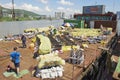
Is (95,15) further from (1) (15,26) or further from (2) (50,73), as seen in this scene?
→ (2) (50,73)

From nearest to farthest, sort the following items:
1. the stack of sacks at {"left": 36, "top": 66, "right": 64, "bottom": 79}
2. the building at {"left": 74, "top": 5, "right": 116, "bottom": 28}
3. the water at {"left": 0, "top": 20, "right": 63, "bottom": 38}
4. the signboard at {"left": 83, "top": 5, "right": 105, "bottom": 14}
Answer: the stack of sacks at {"left": 36, "top": 66, "right": 64, "bottom": 79}
the water at {"left": 0, "top": 20, "right": 63, "bottom": 38}
the building at {"left": 74, "top": 5, "right": 116, "bottom": 28}
the signboard at {"left": 83, "top": 5, "right": 105, "bottom": 14}

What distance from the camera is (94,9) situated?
43.7 metres

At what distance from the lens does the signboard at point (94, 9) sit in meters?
42.7

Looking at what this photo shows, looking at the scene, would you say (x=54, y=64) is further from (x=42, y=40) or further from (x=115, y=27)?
(x=115, y=27)

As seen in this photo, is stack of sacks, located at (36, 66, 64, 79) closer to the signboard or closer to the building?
the building

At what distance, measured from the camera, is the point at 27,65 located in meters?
11.0

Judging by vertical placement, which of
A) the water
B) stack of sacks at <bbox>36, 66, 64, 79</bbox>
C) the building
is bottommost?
stack of sacks at <bbox>36, 66, 64, 79</bbox>

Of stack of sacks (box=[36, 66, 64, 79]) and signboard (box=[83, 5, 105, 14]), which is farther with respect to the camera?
signboard (box=[83, 5, 105, 14])

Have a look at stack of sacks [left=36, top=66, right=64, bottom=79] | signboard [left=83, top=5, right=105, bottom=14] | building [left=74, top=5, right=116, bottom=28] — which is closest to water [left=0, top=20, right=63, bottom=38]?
building [left=74, top=5, right=116, bottom=28]

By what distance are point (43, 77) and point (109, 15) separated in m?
34.7

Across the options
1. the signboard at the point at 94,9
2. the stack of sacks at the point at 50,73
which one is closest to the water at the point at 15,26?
the stack of sacks at the point at 50,73

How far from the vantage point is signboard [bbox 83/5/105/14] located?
140 feet

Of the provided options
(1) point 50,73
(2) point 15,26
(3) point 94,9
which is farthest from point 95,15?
(1) point 50,73

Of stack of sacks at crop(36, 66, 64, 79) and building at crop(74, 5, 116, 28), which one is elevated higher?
building at crop(74, 5, 116, 28)
